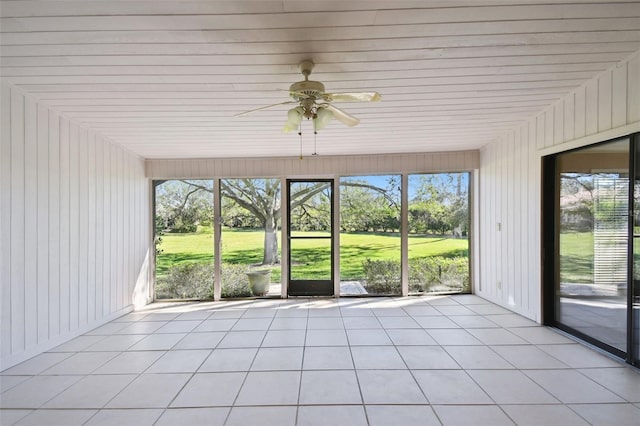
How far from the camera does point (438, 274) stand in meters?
5.19

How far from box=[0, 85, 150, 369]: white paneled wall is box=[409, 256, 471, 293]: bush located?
4597 mm

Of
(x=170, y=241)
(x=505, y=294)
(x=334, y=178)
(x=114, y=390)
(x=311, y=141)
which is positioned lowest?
(x=114, y=390)

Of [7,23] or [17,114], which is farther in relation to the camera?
[17,114]

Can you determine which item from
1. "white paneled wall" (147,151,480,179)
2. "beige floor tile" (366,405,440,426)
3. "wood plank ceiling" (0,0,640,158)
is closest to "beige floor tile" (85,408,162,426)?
Result: "beige floor tile" (366,405,440,426)

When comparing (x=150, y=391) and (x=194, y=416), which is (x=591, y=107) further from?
(x=150, y=391)

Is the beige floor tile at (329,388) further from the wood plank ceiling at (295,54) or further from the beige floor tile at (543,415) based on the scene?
the wood plank ceiling at (295,54)

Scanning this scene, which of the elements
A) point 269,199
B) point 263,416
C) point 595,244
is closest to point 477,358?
point 595,244

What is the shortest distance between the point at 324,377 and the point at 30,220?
10.3 ft

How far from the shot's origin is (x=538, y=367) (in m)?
2.62

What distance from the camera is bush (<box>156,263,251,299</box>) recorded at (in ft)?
16.9

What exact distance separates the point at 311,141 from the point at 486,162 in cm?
285

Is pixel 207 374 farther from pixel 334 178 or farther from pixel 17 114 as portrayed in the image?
pixel 334 178


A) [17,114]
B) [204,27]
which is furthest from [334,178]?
[17,114]

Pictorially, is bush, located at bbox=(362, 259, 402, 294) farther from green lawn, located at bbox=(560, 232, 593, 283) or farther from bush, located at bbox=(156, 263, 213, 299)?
bush, located at bbox=(156, 263, 213, 299)
